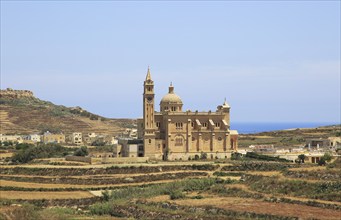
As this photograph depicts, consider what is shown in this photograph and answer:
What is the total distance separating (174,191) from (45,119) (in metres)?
102

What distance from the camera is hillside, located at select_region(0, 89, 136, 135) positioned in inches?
5881

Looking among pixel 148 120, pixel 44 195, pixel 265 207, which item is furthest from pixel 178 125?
pixel 265 207

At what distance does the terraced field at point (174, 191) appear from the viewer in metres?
→ 49.8

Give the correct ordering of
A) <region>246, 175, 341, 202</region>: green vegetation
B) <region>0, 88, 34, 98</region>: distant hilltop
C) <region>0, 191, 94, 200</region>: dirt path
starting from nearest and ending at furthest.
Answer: <region>246, 175, 341, 202</region>: green vegetation
<region>0, 191, 94, 200</region>: dirt path
<region>0, 88, 34, 98</region>: distant hilltop

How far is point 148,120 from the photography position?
8188 cm

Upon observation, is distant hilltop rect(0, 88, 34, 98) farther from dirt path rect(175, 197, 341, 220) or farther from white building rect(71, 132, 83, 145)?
dirt path rect(175, 197, 341, 220)

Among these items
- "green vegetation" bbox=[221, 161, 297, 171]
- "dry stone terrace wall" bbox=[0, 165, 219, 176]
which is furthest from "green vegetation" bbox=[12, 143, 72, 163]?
"green vegetation" bbox=[221, 161, 297, 171]

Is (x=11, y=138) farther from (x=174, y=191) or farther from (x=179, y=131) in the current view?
(x=174, y=191)

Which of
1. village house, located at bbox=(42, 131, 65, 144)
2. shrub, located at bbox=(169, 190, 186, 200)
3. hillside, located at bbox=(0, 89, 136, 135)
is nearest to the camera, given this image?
shrub, located at bbox=(169, 190, 186, 200)

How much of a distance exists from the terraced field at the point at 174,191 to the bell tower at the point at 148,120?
499 cm

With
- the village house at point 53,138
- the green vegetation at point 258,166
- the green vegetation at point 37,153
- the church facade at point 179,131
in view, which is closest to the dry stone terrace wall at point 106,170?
the green vegetation at point 258,166

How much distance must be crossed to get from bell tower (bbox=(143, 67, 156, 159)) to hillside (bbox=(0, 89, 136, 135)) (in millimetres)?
63669

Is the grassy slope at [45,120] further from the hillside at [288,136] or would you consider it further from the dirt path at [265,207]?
the dirt path at [265,207]

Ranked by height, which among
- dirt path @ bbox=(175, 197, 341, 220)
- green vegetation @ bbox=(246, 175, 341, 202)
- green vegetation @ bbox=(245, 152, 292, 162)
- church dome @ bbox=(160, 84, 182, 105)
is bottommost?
dirt path @ bbox=(175, 197, 341, 220)
